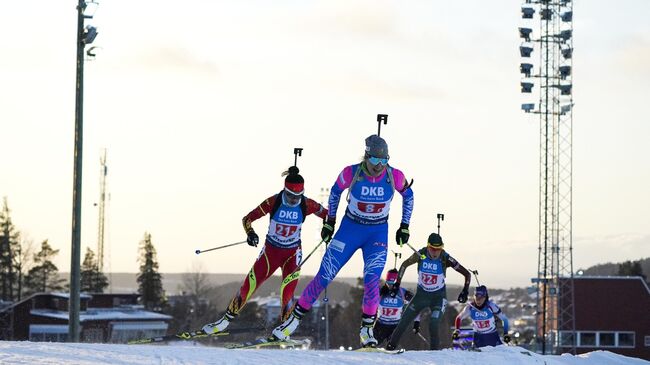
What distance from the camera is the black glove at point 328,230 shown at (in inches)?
689

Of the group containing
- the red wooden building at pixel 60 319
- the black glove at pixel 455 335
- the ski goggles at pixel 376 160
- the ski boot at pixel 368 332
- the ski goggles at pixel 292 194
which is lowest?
the red wooden building at pixel 60 319

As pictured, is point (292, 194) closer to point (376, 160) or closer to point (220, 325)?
point (376, 160)

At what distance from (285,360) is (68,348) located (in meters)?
2.77

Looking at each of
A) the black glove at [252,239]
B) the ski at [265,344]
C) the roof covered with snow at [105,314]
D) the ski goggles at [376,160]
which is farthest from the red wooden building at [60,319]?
the ski goggles at [376,160]

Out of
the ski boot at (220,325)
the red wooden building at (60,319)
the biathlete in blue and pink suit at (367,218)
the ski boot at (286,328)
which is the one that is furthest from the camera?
the red wooden building at (60,319)

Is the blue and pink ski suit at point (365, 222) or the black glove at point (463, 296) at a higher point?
the blue and pink ski suit at point (365, 222)

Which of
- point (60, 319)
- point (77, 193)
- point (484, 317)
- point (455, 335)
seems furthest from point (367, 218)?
point (60, 319)

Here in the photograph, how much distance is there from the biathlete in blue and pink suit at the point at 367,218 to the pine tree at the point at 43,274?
278ft

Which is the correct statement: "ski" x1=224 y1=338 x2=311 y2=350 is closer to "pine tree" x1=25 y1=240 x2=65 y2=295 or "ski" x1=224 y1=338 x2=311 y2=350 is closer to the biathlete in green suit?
the biathlete in green suit

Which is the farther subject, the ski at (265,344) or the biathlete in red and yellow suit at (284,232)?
the ski at (265,344)

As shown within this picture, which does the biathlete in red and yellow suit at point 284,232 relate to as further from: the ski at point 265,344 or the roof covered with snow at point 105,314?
the roof covered with snow at point 105,314

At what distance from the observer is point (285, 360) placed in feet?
52.6

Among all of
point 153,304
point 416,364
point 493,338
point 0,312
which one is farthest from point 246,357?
point 153,304

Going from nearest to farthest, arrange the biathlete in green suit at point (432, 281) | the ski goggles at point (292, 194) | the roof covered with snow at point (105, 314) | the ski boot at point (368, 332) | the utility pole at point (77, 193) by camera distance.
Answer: the ski boot at point (368, 332)
the ski goggles at point (292, 194)
the biathlete in green suit at point (432, 281)
the utility pole at point (77, 193)
the roof covered with snow at point (105, 314)
